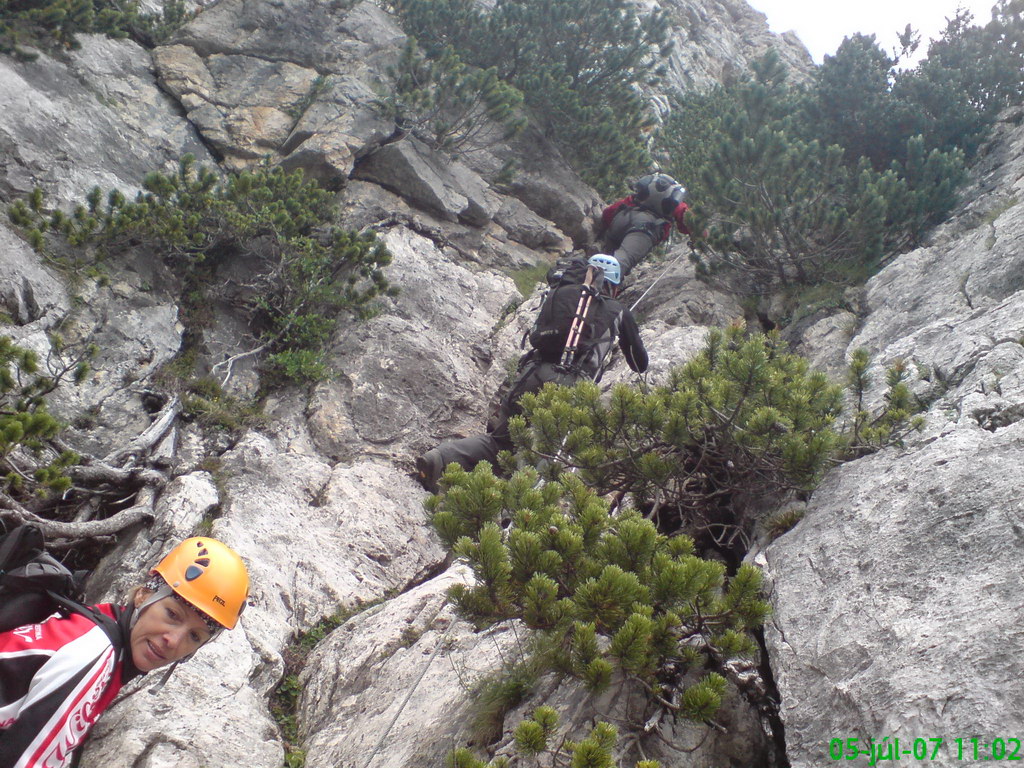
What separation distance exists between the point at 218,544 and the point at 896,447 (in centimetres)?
398

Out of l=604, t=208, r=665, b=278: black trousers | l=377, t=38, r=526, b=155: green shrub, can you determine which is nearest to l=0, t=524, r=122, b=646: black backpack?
l=604, t=208, r=665, b=278: black trousers

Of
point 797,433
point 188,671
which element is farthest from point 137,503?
point 797,433

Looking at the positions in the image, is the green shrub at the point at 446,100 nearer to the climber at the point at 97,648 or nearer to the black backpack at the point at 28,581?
the climber at the point at 97,648

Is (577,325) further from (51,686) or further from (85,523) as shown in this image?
(51,686)

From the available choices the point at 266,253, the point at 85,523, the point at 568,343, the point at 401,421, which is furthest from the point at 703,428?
the point at 266,253

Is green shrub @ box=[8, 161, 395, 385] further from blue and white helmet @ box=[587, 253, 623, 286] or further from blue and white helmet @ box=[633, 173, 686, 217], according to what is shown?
blue and white helmet @ box=[633, 173, 686, 217]

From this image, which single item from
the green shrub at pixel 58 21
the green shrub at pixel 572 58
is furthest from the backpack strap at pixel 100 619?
the green shrub at pixel 572 58

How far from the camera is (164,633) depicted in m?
3.06

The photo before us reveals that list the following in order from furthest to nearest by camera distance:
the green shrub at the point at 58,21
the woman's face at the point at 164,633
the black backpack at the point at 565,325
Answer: the green shrub at the point at 58,21, the black backpack at the point at 565,325, the woman's face at the point at 164,633

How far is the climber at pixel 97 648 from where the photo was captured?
2.63 m

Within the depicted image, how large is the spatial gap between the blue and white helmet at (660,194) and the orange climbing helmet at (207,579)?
382 inches

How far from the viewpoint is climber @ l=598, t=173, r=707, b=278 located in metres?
11.3

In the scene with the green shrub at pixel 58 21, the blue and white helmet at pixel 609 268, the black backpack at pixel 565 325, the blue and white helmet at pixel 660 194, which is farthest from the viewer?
the blue and white helmet at pixel 660 194

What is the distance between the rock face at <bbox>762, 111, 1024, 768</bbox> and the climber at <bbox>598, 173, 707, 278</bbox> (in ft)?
21.9
